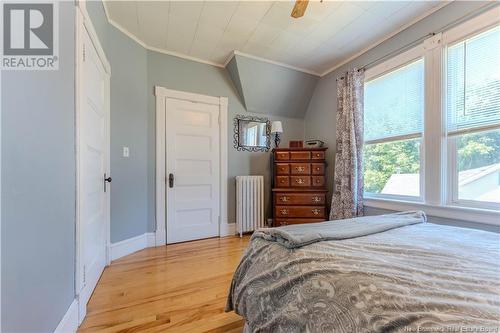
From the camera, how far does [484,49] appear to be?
188 cm

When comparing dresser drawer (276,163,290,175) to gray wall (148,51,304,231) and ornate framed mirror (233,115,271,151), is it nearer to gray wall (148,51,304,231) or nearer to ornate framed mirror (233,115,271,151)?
gray wall (148,51,304,231)

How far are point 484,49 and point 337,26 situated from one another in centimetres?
129

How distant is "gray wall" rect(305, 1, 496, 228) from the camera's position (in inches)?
80.2

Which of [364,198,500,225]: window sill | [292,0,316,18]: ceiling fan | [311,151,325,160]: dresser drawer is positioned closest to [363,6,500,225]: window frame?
[364,198,500,225]: window sill

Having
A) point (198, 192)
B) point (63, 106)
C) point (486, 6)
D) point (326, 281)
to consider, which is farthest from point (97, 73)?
point (486, 6)

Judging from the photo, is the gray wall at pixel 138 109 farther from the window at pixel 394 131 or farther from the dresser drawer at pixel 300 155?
the window at pixel 394 131

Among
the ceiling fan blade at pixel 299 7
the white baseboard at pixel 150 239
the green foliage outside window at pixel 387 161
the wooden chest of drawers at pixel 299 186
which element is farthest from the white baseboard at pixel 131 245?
the green foliage outside window at pixel 387 161

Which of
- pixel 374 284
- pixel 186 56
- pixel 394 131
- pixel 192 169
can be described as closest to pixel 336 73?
pixel 394 131

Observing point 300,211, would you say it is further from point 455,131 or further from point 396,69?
point 396,69

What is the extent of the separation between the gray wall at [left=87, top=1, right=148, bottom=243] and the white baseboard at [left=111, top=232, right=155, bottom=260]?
0.05 metres

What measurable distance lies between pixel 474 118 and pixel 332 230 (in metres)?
1.87

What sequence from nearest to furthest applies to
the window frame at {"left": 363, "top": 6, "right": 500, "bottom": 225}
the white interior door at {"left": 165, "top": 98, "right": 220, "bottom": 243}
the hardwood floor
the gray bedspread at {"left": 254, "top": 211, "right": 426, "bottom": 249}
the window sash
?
Answer: the gray bedspread at {"left": 254, "top": 211, "right": 426, "bottom": 249}
the hardwood floor
the window frame at {"left": 363, "top": 6, "right": 500, "bottom": 225}
the window sash
the white interior door at {"left": 165, "top": 98, "right": 220, "bottom": 243}

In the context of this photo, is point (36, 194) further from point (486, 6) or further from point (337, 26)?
point (486, 6)

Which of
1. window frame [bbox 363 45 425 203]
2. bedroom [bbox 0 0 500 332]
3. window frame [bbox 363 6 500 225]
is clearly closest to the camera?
bedroom [bbox 0 0 500 332]
